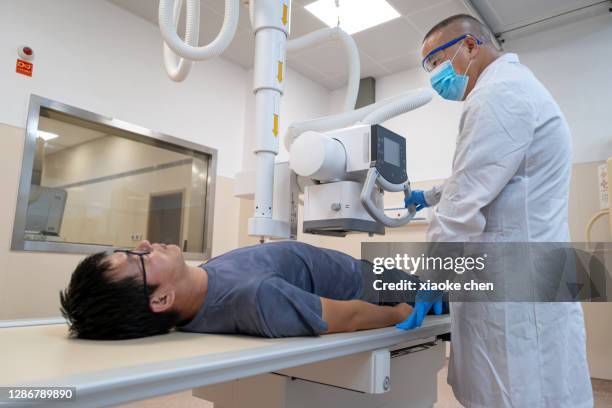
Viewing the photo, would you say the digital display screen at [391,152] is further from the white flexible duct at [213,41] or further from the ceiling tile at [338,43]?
the ceiling tile at [338,43]

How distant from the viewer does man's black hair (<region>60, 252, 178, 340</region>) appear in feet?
3.20

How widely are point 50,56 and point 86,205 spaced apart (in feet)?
3.19

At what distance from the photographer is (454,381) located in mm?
1179

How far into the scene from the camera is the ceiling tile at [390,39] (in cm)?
336

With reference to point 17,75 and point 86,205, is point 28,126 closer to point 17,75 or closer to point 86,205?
point 17,75

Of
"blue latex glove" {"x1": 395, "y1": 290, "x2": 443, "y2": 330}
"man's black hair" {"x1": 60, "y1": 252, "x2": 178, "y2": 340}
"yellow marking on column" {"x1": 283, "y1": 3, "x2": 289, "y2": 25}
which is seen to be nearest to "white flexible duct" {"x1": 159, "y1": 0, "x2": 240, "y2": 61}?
"yellow marking on column" {"x1": 283, "y1": 3, "x2": 289, "y2": 25}

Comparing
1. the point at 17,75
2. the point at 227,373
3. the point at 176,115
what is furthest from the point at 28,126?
the point at 227,373

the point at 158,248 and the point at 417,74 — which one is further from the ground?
the point at 417,74

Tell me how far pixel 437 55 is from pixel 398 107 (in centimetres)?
24

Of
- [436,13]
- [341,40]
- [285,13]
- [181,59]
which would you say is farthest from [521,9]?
[181,59]

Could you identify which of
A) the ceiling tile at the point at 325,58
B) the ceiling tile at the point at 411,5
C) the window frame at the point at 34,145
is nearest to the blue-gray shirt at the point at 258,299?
the window frame at the point at 34,145

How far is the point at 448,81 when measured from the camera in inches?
56.9

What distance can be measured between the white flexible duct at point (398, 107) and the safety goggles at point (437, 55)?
0.13 meters

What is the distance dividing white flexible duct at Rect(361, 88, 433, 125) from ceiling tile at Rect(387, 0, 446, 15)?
5.58ft
